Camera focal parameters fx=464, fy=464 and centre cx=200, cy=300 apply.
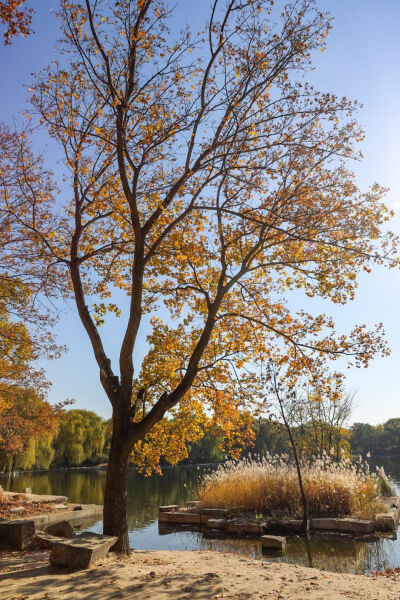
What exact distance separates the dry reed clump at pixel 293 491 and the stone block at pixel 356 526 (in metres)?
0.73

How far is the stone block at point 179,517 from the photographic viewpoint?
11539mm

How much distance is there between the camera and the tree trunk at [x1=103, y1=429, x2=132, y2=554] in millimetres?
6340

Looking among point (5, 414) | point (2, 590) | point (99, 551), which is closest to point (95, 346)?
point (99, 551)

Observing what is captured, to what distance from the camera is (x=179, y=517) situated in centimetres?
1169

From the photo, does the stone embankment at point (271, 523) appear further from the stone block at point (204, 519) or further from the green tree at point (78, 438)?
the green tree at point (78, 438)

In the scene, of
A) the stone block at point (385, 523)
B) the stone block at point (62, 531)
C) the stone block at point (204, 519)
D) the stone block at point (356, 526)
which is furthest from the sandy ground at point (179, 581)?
the stone block at point (204, 519)

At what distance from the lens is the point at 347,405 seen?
17797mm

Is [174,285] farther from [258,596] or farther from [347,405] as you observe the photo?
[347,405]

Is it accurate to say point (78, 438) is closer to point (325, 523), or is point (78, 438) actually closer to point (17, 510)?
point (17, 510)

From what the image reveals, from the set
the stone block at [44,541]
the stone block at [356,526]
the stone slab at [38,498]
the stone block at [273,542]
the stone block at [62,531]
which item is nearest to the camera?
the stone block at [44,541]

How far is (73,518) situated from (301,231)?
33.7ft

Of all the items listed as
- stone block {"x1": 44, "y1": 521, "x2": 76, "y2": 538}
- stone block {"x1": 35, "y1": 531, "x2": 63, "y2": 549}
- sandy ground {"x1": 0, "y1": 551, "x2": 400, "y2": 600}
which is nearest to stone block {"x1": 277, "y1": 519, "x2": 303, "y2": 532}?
sandy ground {"x1": 0, "y1": 551, "x2": 400, "y2": 600}

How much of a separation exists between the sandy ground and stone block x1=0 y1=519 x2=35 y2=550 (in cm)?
49

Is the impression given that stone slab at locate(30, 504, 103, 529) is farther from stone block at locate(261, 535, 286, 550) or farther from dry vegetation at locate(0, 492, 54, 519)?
stone block at locate(261, 535, 286, 550)
